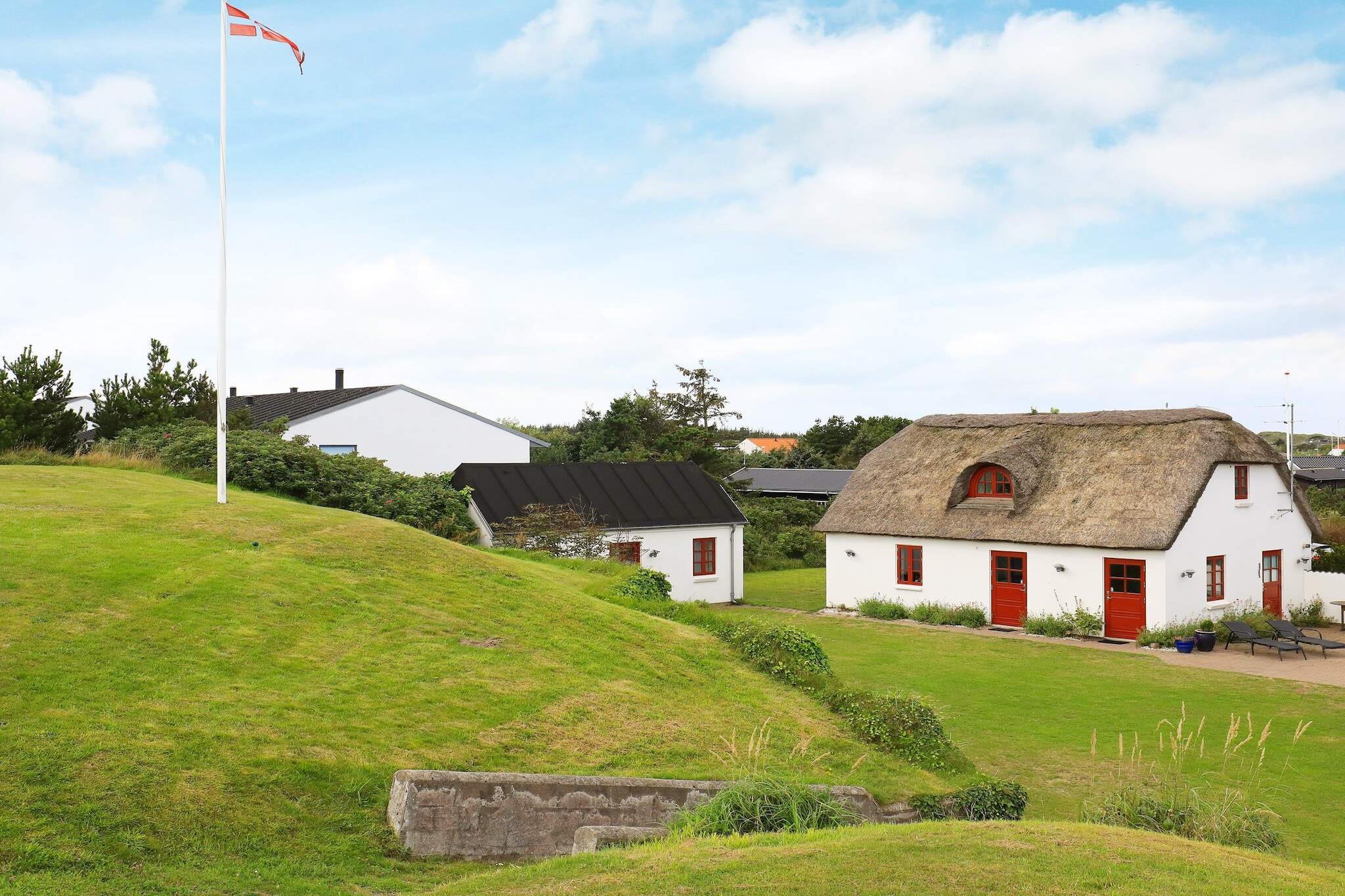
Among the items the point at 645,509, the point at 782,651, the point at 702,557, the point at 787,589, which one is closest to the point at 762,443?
the point at 787,589

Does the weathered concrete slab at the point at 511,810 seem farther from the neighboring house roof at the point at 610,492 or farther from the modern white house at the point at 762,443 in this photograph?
the modern white house at the point at 762,443

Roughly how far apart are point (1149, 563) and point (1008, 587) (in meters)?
3.71

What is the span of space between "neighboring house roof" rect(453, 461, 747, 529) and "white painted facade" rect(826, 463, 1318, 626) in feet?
14.4

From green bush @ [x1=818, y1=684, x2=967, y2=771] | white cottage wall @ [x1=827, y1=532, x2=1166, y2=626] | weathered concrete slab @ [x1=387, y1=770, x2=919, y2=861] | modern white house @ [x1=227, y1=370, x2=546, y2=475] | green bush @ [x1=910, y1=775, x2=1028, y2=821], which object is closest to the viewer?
weathered concrete slab @ [x1=387, y1=770, x2=919, y2=861]

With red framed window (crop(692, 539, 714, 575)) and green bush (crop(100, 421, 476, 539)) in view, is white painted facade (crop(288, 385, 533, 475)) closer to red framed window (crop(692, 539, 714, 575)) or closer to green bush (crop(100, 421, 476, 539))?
green bush (crop(100, 421, 476, 539))

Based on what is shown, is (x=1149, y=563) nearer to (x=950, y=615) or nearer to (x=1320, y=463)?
(x=950, y=615)

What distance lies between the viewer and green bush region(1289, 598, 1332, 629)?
1086 inches

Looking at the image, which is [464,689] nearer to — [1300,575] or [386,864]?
[386,864]

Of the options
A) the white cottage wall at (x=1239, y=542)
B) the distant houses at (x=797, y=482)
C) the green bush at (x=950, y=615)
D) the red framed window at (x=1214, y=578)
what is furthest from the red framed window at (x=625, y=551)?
the distant houses at (x=797, y=482)

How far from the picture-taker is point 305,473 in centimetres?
2488

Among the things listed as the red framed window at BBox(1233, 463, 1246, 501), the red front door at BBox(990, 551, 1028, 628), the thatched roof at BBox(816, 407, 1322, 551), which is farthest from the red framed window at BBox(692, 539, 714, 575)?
the red framed window at BBox(1233, 463, 1246, 501)

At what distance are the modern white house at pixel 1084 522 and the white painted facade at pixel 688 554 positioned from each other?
314 centimetres

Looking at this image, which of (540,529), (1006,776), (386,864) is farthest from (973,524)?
(386,864)

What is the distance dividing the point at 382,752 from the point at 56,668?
315cm
